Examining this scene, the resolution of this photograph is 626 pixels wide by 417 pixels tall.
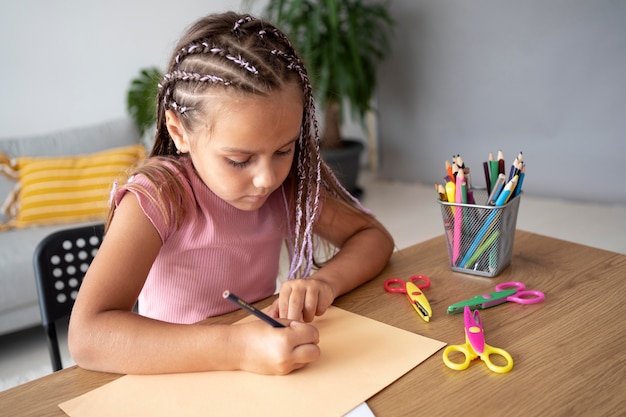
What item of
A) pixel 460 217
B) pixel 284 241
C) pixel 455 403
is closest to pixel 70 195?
pixel 284 241

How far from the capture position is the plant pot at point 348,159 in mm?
3574

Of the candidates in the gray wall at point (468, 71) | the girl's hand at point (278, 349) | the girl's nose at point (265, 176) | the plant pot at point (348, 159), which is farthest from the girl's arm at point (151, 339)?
the plant pot at point (348, 159)

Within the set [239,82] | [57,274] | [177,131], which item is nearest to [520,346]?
[239,82]

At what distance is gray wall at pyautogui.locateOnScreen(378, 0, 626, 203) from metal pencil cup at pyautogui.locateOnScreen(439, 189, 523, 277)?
237 centimetres

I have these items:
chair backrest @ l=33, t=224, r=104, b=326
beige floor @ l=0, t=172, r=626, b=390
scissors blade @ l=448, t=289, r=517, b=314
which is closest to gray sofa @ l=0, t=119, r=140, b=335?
beige floor @ l=0, t=172, r=626, b=390

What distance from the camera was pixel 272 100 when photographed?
0.85 m

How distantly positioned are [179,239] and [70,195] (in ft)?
5.54

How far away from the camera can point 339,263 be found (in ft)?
3.13

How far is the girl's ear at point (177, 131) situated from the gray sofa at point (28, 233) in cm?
136

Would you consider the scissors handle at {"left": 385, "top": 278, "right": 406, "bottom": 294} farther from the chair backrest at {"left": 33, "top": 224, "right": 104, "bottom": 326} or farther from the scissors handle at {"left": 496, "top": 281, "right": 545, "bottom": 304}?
the chair backrest at {"left": 33, "top": 224, "right": 104, "bottom": 326}

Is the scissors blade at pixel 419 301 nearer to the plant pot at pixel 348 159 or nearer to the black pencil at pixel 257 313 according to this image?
the black pencil at pixel 257 313

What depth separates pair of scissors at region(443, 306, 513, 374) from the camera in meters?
0.65

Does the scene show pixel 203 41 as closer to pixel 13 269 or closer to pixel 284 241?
pixel 284 241

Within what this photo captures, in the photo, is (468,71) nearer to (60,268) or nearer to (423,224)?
(423,224)
